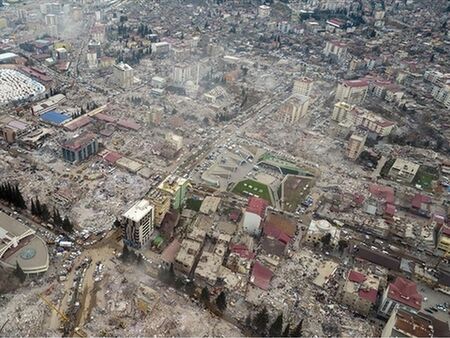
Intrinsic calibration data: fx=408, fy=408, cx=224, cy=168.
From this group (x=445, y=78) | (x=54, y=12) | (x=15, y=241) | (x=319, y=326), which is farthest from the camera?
(x=54, y=12)

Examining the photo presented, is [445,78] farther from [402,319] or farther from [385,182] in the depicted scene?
[402,319]

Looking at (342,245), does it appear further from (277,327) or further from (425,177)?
(425,177)

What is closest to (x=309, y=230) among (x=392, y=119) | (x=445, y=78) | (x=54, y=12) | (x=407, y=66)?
(x=392, y=119)

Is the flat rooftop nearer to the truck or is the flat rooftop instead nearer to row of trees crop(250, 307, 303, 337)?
the truck

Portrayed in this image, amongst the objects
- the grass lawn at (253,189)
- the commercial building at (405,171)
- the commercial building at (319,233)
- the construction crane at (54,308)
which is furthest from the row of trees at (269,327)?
the commercial building at (405,171)

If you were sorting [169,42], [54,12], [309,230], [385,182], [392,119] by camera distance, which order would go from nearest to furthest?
[309,230] → [385,182] → [392,119] → [169,42] → [54,12]
